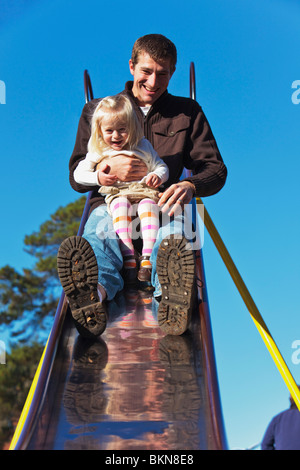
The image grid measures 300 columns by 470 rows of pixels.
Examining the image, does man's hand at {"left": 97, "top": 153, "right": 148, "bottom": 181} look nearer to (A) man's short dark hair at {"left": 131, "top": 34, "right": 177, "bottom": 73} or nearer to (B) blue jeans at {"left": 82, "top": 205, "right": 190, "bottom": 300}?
(B) blue jeans at {"left": 82, "top": 205, "right": 190, "bottom": 300}

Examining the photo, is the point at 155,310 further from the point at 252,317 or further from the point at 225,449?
the point at 225,449

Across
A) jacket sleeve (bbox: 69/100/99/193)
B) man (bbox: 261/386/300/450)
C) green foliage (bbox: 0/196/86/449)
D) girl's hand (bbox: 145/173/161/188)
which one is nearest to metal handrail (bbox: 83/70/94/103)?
jacket sleeve (bbox: 69/100/99/193)

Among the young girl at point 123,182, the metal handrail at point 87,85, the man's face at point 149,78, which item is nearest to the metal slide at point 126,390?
the young girl at point 123,182

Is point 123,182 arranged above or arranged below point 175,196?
above

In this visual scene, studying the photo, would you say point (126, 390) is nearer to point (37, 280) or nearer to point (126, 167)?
point (126, 167)

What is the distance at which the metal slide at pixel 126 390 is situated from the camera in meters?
2.16

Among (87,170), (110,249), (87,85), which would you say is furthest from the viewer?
(87,85)

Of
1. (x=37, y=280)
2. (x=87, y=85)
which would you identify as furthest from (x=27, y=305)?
(x=87, y=85)

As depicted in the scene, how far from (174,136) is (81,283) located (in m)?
1.32

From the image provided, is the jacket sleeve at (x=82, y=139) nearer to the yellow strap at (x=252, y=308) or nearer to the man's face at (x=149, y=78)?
the man's face at (x=149, y=78)

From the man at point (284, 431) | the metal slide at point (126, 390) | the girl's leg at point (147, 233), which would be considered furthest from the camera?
the man at point (284, 431)

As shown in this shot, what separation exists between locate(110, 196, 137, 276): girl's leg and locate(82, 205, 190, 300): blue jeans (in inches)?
1.4

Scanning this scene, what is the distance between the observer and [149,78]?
372cm

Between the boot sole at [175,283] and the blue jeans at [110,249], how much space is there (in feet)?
0.89
